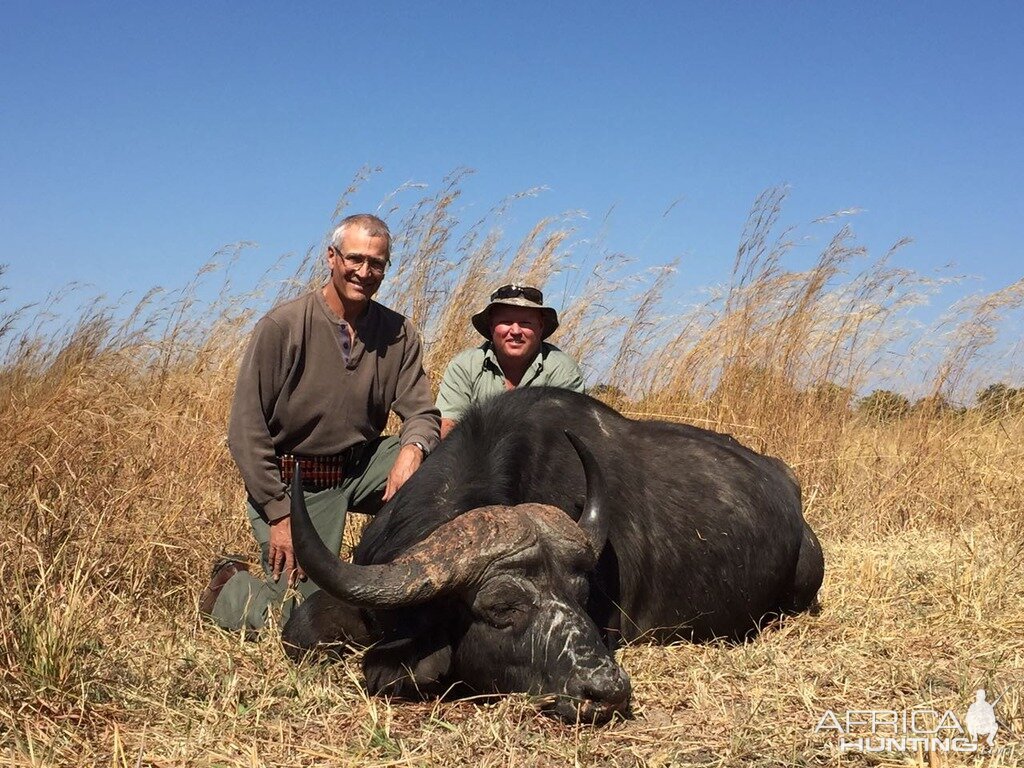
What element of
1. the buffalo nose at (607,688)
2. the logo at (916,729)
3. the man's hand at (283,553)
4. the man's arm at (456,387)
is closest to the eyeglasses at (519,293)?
the man's arm at (456,387)

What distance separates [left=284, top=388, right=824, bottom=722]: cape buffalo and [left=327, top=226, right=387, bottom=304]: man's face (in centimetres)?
88

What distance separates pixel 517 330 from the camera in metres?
5.16

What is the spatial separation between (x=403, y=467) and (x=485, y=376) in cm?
122

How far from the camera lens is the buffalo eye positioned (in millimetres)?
2945

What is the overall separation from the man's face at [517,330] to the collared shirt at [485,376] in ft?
0.37

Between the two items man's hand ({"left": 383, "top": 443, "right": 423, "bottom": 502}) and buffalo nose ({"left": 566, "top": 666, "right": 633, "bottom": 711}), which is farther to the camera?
man's hand ({"left": 383, "top": 443, "right": 423, "bottom": 502})

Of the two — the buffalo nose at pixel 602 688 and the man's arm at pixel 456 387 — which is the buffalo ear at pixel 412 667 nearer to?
the buffalo nose at pixel 602 688

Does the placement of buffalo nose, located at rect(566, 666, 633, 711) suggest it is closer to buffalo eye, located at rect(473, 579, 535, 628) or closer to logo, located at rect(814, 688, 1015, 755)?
buffalo eye, located at rect(473, 579, 535, 628)

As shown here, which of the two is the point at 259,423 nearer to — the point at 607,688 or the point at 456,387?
the point at 456,387

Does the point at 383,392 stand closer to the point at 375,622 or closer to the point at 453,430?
the point at 453,430

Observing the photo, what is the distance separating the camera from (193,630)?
3.75m

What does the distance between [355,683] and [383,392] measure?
1.76m

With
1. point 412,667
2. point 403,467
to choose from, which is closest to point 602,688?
point 412,667

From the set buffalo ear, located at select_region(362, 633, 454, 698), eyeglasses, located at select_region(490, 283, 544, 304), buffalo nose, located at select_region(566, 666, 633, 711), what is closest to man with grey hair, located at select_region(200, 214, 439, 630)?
eyeglasses, located at select_region(490, 283, 544, 304)
